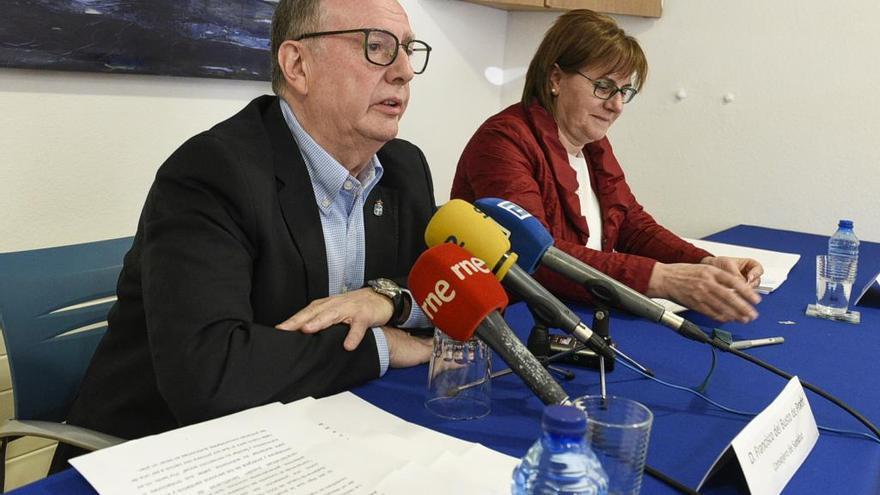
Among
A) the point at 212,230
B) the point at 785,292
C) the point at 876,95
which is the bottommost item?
the point at 785,292

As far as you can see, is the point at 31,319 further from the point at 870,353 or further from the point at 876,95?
the point at 876,95

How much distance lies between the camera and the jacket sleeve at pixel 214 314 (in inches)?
39.2

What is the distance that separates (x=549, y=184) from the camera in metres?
1.90

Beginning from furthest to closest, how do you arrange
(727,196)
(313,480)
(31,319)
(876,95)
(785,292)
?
1. (727,196)
2. (876,95)
3. (785,292)
4. (31,319)
5. (313,480)

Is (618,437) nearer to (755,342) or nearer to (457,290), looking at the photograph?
(457,290)

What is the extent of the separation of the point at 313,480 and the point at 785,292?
1.50m

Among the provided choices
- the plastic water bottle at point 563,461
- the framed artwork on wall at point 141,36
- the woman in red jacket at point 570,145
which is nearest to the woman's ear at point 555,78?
the woman in red jacket at point 570,145

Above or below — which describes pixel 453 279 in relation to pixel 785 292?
above

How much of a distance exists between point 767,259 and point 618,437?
1758mm

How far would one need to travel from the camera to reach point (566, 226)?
195 centimetres

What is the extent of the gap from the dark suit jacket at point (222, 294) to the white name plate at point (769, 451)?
1.65ft

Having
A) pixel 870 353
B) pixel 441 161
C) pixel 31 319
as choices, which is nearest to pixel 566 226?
pixel 870 353

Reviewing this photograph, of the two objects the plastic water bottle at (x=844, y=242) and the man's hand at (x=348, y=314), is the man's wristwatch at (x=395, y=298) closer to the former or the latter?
the man's hand at (x=348, y=314)

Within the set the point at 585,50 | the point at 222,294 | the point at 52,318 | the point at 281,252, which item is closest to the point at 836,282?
the point at 585,50
